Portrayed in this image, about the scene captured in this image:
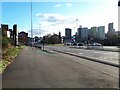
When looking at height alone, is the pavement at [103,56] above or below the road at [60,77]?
below

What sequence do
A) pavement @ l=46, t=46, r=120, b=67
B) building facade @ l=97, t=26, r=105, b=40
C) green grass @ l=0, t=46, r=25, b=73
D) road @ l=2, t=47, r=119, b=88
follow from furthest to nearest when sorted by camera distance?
building facade @ l=97, t=26, r=105, b=40 < pavement @ l=46, t=46, r=120, b=67 < green grass @ l=0, t=46, r=25, b=73 < road @ l=2, t=47, r=119, b=88

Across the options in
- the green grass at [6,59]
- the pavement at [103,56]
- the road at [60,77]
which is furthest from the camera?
the pavement at [103,56]

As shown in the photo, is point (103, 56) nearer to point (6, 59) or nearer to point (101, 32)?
point (6, 59)

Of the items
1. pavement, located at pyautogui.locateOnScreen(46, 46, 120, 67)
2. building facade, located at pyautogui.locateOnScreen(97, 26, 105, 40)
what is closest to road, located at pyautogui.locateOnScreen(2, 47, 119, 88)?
pavement, located at pyautogui.locateOnScreen(46, 46, 120, 67)

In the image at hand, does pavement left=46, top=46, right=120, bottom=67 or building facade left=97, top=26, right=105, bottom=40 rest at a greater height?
building facade left=97, top=26, right=105, bottom=40

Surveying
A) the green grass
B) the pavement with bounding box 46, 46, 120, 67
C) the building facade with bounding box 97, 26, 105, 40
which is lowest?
the pavement with bounding box 46, 46, 120, 67

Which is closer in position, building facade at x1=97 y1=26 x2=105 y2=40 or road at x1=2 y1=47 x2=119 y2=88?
road at x1=2 y1=47 x2=119 y2=88

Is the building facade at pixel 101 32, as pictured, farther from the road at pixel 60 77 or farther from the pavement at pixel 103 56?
the road at pixel 60 77

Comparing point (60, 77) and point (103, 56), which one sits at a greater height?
point (60, 77)

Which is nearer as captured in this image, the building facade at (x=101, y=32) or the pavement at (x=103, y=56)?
the pavement at (x=103, y=56)

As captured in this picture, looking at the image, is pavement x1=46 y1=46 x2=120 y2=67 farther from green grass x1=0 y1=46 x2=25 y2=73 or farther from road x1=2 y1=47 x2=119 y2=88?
green grass x1=0 y1=46 x2=25 y2=73

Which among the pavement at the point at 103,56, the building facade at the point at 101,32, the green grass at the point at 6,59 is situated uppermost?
the building facade at the point at 101,32

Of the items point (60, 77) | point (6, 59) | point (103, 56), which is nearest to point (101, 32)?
point (103, 56)

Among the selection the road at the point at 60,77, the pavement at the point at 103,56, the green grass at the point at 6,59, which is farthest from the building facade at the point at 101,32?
the road at the point at 60,77
